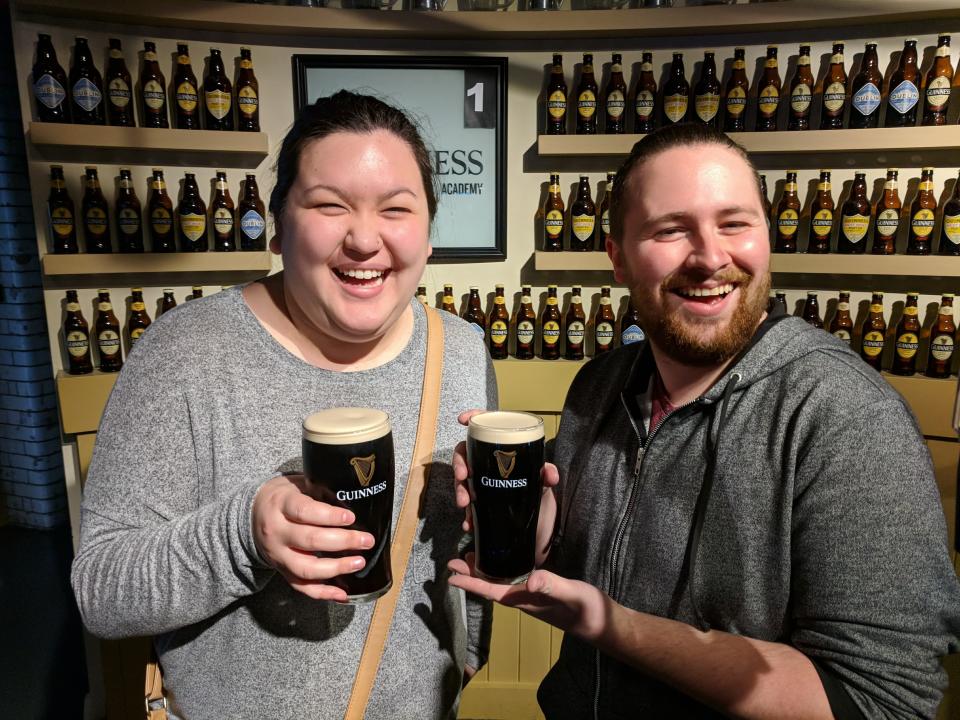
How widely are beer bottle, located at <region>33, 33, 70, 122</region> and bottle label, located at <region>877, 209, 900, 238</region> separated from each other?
10.5 feet

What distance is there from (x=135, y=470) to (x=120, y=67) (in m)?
2.14

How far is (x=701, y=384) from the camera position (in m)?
1.11

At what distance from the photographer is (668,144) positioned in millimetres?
1098

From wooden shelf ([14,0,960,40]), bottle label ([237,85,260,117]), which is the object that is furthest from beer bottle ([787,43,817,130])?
bottle label ([237,85,260,117])

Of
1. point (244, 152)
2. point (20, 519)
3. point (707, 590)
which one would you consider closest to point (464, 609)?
point (707, 590)

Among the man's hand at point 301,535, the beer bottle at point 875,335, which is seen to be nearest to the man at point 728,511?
the man's hand at point 301,535

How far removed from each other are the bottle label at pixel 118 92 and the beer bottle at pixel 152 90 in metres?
0.06

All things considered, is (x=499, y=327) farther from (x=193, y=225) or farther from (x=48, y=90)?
(x=48, y=90)

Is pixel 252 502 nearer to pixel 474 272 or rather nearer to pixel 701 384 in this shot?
pixel 701 384

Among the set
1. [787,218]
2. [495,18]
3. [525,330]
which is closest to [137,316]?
[525,330]

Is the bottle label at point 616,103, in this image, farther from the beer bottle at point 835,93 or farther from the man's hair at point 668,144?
the man's hair at point 668,144

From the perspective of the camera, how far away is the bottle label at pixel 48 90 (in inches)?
88.7

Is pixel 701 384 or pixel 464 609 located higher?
pixel 701 384

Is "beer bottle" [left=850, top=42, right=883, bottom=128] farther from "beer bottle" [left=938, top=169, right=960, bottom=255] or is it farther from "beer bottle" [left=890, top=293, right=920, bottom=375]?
"beer bottle" [left=890, top=293, right=920, bottom=375]
